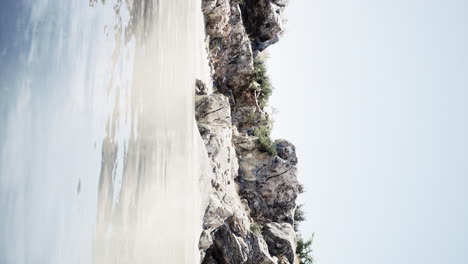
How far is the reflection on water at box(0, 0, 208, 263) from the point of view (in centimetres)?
91

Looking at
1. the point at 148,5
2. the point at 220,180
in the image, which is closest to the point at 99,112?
the point at 148,5

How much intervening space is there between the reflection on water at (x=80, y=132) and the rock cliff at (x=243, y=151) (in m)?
4.06

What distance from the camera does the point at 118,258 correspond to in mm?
1971

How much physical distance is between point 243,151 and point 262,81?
101 inches

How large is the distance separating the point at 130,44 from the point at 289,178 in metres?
8.72

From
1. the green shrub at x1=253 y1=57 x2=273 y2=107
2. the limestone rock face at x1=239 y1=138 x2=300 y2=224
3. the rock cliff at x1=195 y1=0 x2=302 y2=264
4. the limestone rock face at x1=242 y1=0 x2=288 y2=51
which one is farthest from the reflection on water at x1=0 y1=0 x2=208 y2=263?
the limestone rock face at x1=242 y1=0 x2=288 y2=51

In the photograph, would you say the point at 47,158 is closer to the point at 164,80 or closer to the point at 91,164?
the point at 91,164

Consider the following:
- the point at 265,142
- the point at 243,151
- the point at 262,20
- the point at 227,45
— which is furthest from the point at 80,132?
the point at 262,20

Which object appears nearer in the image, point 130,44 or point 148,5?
point 130,44

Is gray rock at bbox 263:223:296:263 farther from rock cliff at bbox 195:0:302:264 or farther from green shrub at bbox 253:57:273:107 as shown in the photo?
green shrub at bbox 253:57:273:107

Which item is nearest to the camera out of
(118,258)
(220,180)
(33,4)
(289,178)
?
(33,4)

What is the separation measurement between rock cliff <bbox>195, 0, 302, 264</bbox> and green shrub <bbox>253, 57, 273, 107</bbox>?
0.11 ft

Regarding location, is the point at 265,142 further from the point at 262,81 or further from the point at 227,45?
the point at 227,45

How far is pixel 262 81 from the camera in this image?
38.8ft
